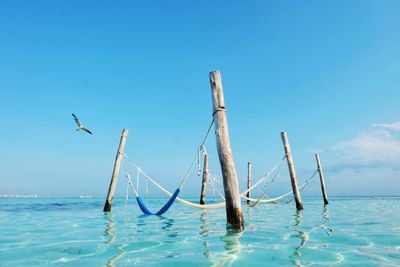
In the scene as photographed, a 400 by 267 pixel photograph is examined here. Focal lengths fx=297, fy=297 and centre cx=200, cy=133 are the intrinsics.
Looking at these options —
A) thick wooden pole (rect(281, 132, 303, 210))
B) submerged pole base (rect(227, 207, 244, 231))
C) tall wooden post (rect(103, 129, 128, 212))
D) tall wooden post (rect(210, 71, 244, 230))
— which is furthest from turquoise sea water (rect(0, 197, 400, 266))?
thick wooden pole (rect(281, 132, 303, 210))

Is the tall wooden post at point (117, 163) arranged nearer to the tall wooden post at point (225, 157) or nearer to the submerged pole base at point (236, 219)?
the tall wooden post at point (225, 157)

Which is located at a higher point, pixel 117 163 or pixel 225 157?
pixel 117 163

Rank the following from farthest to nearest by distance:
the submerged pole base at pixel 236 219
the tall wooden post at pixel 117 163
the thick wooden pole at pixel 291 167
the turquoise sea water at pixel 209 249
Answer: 1. the thick wooden pole at pixel 291 167
2. the tall wooden post at pixel 117 163
3. the submerged pole base at pixel 236 219
4. the turquoise sea water at pixel 209 249

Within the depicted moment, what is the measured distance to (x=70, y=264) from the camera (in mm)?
4109

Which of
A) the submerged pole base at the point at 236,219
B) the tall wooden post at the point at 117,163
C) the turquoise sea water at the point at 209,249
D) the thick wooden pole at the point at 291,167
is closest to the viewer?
the turquoise sea water at the point at 209,249

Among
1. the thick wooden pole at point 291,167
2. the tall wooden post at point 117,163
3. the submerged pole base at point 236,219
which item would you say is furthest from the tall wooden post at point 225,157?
the thick wooden pole at point 291,167

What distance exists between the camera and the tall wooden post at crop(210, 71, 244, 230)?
6.83 metres

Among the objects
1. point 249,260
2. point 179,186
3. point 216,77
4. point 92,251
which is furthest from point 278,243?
point 179,186

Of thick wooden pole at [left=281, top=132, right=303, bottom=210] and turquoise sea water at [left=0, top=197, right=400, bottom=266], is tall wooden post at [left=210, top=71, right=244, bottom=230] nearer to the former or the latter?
turquoise sea water at [left=0, top=197, right=400, bottom=266]

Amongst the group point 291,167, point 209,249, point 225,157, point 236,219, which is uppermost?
point 291,167

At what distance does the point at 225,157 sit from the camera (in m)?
7.01

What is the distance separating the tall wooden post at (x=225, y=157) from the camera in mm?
6828

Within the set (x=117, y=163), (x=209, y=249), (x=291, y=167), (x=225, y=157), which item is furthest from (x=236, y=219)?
(x=291, y=167)

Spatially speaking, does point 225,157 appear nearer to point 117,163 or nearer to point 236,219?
point 236,219
